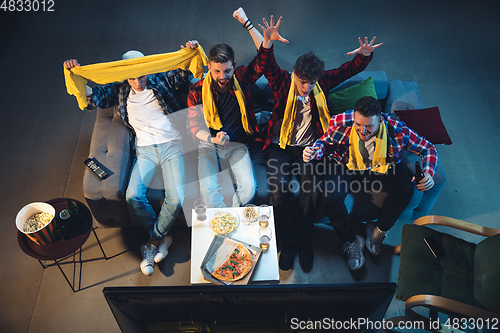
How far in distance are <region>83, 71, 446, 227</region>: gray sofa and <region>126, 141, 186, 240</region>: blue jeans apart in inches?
2.7

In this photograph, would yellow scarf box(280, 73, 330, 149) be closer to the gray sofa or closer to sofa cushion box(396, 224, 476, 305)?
the gray sofa

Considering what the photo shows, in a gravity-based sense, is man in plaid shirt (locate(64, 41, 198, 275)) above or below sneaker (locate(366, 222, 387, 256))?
above

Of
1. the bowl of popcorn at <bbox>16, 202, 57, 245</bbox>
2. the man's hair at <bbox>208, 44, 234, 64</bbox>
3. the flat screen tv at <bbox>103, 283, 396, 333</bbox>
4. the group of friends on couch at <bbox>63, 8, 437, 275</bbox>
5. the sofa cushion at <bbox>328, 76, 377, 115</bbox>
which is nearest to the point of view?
the flat screen tv at <bbox>103, 283, 396, 333</bbox>

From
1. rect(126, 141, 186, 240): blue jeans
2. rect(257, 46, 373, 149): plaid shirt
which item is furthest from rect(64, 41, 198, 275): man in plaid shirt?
rect(257, 46, 373, 149): plaid shirt

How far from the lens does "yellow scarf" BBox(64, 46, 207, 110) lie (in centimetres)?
241

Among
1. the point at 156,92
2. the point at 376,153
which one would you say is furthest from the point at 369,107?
the point at 156,92

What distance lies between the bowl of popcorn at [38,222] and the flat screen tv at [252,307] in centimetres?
142

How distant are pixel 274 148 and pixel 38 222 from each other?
170 centimetres

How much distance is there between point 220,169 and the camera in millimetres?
2660

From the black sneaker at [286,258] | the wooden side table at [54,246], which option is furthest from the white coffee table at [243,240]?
the wooden side table at [54,246]

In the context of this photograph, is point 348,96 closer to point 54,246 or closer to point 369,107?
point 369,107

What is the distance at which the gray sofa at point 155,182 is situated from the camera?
2449 mm

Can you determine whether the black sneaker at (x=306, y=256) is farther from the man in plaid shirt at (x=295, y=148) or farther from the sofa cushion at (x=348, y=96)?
the sofa cushion at (x=348, y=96)

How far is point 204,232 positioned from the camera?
216 centimetres
